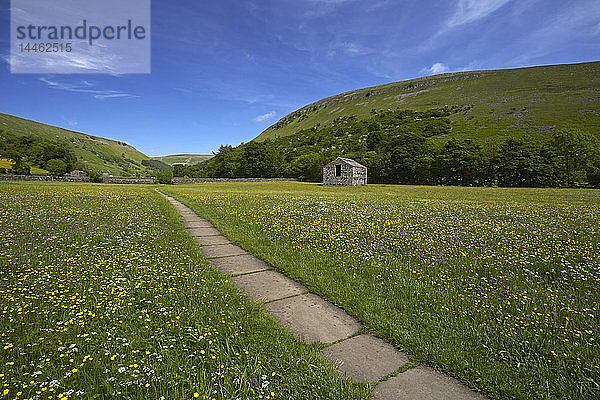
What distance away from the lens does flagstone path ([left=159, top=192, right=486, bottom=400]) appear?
353 centimetres

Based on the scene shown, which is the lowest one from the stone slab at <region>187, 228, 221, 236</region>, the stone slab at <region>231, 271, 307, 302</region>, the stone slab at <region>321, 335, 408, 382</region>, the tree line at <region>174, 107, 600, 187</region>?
the stone slab at <region>321, 335, 408, 382</region>

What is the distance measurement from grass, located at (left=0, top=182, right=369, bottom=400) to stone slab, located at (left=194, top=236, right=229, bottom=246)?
2.85 meters

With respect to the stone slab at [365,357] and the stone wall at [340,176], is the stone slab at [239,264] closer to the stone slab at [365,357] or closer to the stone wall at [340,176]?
the stone slab at [365,357]

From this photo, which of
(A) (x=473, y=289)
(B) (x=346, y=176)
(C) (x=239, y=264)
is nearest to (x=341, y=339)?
(A) (x=473, y=289)

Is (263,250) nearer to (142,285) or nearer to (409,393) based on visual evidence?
(142,285)

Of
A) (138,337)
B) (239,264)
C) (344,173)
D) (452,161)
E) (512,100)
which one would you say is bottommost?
(239,264)

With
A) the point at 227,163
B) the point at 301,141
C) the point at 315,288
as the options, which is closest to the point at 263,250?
the point at 315,288

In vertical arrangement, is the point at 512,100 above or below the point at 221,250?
above

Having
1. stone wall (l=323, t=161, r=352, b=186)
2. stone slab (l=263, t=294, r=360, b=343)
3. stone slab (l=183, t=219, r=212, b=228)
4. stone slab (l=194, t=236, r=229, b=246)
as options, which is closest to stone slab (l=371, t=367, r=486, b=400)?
stone slab (l=263, t=294, r=360, b=343)

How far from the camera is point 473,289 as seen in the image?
6.23 meters

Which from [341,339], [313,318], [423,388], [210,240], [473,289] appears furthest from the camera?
[210,240]

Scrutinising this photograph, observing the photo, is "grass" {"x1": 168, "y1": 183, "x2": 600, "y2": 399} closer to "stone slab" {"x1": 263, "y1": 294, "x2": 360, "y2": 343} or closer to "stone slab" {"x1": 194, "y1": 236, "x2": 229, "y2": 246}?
"stone slab" {"x1": 263, "y1": 294, "x2": 360, "y2": 343}

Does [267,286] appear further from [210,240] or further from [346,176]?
[346,176]

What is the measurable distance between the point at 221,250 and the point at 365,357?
22.6 ft
